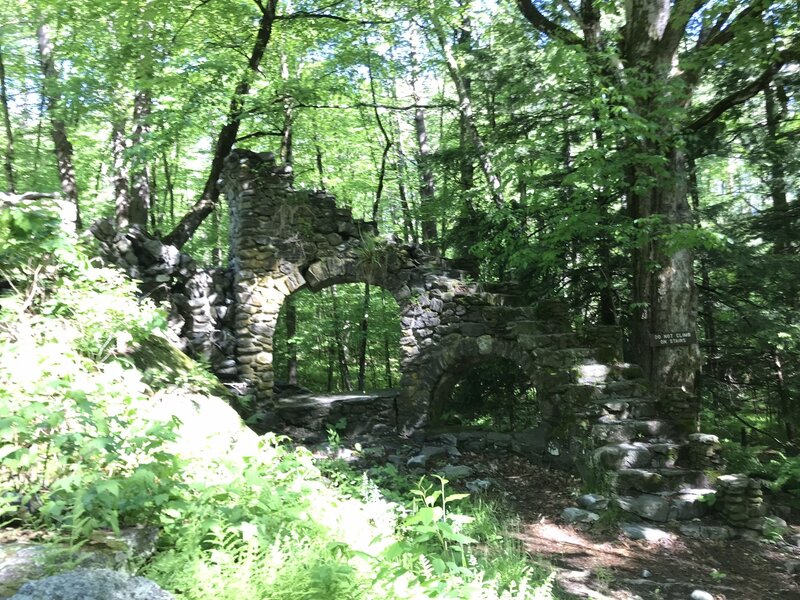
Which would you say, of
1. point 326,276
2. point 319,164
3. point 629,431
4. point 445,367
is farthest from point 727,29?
point 319,164

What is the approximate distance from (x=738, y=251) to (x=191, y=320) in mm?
8667

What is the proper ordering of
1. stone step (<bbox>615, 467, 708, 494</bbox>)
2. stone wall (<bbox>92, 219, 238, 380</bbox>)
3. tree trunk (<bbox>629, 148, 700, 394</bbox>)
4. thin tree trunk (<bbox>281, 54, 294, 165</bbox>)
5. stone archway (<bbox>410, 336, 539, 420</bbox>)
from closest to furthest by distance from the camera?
stone step (<bbox>615, 467, 708, 494</bbox>)
tree trunk (<bbox>629, 148, 700, 394</bbox>)
stone wall (<bbox>92, 219, 238, 380</bbox>)
stone archway (<bbox>410, 336, 539, 420</bbox>)
thin tree trunk (<bbox>281, 54, 294, 165</bbox>)

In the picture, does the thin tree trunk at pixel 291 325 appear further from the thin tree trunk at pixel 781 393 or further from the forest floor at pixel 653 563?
the thin tree trunk at pixel 781 393

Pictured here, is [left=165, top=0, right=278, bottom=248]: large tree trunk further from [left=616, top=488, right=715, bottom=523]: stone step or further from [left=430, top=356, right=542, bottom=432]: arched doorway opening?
[left=616, top=488, right=715, bottom=523]: stone step

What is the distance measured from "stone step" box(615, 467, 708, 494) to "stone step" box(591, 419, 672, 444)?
46 cm

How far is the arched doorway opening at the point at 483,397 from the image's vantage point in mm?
9617

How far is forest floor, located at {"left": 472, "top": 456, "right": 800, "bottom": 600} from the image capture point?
434 centimetres

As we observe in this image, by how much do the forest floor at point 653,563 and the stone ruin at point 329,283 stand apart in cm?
225

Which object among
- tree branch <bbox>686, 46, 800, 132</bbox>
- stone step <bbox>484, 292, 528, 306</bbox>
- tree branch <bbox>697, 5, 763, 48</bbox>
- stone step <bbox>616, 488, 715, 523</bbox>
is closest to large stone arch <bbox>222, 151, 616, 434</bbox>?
stone step <bbox>484, 292, 528, 306</bbox>

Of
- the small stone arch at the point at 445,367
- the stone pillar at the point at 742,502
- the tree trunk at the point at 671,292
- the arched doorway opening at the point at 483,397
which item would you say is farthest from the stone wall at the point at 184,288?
the stone pillar at the point at 742,502

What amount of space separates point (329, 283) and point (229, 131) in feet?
11.3

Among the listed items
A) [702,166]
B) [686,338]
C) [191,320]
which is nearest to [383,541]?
[686,338]

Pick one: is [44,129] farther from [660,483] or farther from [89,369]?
[660,483]

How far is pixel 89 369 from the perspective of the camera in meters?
3.54
